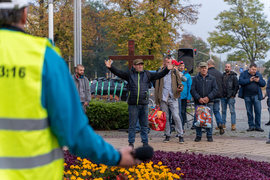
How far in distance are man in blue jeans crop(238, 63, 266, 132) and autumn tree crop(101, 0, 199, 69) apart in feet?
48.3

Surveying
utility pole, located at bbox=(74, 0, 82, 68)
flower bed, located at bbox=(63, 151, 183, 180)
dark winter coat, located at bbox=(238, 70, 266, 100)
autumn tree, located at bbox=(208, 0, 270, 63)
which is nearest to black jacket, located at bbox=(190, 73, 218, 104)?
dark winter coat, located at bbox=(238, 70, 266, 100)

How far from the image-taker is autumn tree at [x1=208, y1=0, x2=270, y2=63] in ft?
155

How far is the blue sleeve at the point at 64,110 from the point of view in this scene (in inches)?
60.7

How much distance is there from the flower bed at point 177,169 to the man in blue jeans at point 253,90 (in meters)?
5.84

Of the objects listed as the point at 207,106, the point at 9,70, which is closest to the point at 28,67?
the point at 9,70

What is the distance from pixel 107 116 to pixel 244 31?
4002 centimetres

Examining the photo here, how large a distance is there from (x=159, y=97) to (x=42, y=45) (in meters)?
7.77

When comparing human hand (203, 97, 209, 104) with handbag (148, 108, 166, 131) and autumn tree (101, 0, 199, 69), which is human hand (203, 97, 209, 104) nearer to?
handbag (148, 108, 166, 131)

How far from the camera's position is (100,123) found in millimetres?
11797

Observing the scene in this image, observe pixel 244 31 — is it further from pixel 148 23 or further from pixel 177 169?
pixel 177 169

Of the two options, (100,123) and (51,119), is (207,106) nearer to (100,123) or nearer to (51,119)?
(100,123)

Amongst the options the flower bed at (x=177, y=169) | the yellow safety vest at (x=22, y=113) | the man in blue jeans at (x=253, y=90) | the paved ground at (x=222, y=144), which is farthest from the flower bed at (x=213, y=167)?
the man in blue jeans at (x=253, y=90)

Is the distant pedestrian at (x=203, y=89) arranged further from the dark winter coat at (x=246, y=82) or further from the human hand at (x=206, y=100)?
the dark winter coat at (x=246, y=82)

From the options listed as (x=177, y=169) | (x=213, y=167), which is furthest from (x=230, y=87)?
(x=177, y=169)
